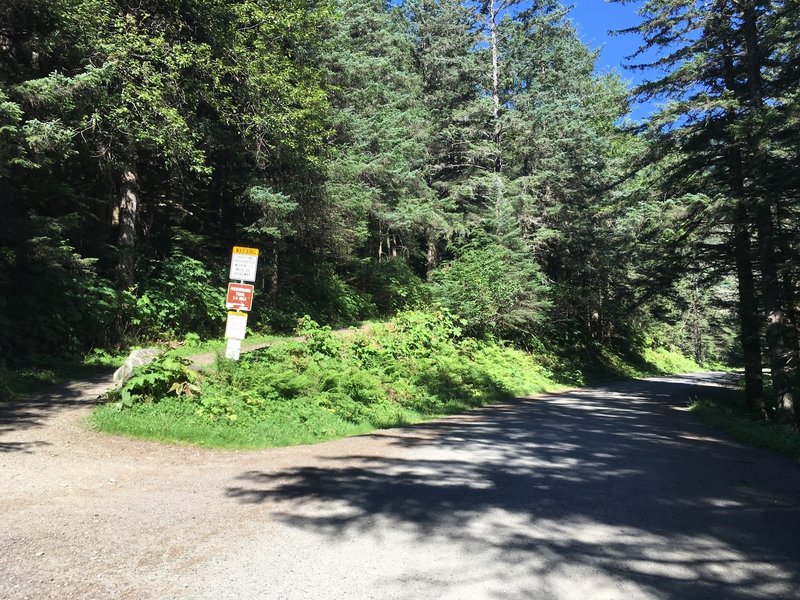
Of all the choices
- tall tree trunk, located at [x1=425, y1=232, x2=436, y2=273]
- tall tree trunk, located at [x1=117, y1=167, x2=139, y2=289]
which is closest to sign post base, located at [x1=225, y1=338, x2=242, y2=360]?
tall tree trunk, located at [x1=117, y1=167, x2=139, y2=289]

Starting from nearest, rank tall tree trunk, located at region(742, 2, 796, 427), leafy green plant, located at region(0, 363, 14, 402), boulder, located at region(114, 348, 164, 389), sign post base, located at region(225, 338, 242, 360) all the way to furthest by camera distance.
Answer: boulder, located at region(114, 348, 164, 389) → leafy green plant, located at region(0, 363, 14, 402) → sign post base, located at region(225, 338, 242, 360) → tall tree trunk, located at region(742, 2, 796, 427)

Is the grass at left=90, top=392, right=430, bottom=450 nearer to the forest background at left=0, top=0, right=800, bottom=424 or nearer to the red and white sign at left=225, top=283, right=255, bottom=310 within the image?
the red and white sign at left=225, top=283, right=255, bottom=310

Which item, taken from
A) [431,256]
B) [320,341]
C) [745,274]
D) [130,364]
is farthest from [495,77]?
[130,364]

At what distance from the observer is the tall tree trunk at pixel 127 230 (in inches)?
559

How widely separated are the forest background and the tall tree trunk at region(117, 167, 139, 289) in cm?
6

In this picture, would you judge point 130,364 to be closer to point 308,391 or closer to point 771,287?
point 308,391

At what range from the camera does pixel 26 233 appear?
1067 centimetres

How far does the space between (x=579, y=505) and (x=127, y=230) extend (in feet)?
45.2

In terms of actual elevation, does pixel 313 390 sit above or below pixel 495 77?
below

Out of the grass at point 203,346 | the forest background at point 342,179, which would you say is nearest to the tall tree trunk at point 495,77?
the forest background at point 342,179

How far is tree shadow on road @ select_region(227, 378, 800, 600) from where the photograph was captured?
144 inches

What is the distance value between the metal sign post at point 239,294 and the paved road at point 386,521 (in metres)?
2.74

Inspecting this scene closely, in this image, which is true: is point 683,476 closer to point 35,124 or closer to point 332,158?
point 35,124

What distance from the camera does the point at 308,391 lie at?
9945mm
